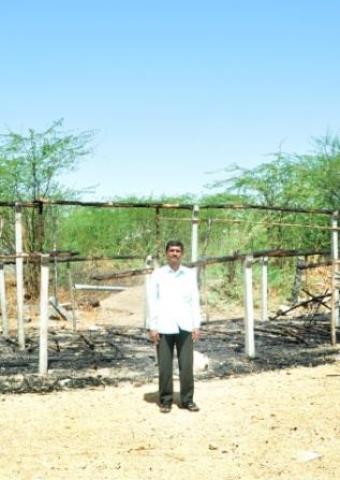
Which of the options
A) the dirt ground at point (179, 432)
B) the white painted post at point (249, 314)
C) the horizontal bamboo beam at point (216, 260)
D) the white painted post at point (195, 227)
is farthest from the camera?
the white painted post at point (195, 227)

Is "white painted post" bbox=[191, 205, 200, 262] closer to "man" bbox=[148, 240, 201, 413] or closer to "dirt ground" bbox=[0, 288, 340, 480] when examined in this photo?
"dirt ground" bbox=[0, 288, 340, 480]

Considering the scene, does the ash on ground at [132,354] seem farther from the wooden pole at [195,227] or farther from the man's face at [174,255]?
the man's face at [174,255]

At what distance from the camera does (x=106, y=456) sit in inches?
218

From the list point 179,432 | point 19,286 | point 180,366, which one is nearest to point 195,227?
point 19,286

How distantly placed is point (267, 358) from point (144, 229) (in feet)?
42.3

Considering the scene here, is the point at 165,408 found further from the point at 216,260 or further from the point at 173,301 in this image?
the point at 216,260

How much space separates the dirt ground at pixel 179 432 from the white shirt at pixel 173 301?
0.91 metres

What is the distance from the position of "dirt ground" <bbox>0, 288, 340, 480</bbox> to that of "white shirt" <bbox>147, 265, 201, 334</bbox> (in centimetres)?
91

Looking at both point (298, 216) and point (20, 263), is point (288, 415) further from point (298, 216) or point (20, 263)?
point (298, 216)

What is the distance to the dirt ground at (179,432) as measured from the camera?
5242mm

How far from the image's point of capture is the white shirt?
7000mm

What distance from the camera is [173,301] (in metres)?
7.03

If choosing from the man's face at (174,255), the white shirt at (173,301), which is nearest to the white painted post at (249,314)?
the white shirt at (173,301)

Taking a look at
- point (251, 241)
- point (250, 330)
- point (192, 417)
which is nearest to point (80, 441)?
point (192, 417)
